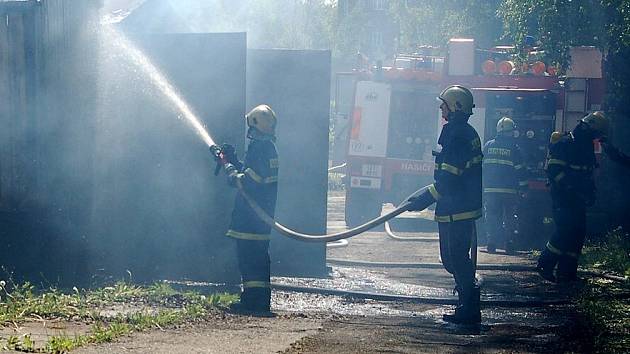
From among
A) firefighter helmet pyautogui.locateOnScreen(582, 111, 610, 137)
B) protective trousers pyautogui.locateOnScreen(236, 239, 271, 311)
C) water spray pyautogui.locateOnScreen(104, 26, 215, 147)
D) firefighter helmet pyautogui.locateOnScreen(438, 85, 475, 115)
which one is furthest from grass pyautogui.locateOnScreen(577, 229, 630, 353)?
water spray pyautogui.locateOnScreen(104, 26, 215, 147)

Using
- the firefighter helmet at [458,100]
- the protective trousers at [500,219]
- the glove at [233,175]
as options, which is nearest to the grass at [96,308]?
the glove at [233,175]

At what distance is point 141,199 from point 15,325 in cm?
268

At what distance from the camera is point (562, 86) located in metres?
14.5

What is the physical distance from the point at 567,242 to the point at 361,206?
620 centimetres

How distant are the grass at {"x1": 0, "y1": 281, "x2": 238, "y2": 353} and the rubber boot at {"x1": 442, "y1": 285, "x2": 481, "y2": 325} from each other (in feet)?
5.89

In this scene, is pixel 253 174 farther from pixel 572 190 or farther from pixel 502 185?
pixel 502 185

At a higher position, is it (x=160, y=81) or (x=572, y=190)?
(x=160, y=81)

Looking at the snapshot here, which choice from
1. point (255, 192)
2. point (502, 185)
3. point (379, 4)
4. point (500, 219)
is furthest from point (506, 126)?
point (379, 4)

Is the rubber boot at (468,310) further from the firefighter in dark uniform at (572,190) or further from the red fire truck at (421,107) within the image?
the red fire truck at (421,107)

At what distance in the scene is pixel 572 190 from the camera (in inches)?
401

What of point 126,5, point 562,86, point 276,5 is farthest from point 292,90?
Result: point 276,5

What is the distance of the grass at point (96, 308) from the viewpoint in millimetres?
5906

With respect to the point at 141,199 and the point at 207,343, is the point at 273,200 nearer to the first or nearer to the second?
the point at 141,199

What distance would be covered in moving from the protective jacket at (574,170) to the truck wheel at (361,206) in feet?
19.4
